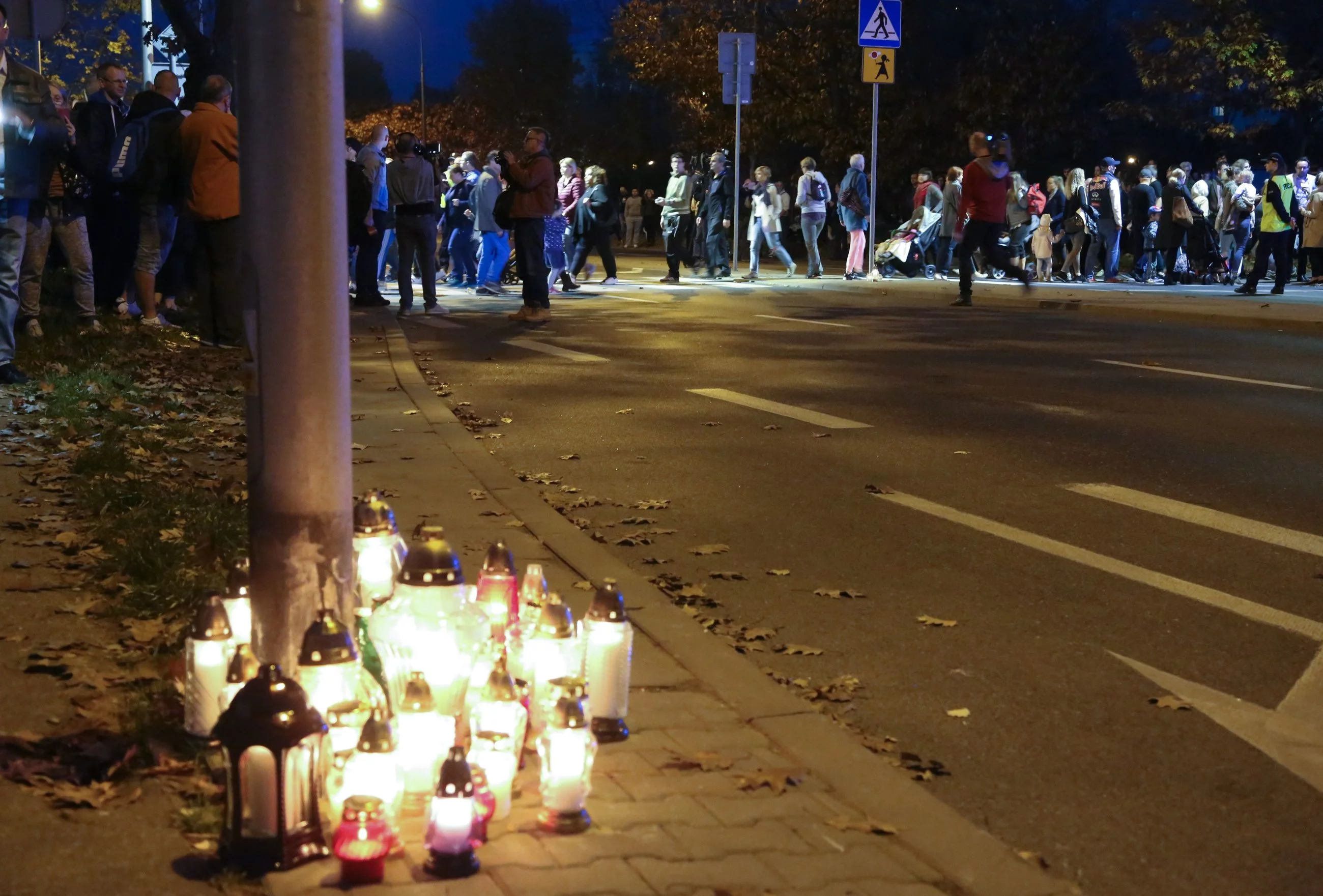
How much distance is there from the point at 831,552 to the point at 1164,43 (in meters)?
39.6

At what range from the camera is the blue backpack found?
41.9ft

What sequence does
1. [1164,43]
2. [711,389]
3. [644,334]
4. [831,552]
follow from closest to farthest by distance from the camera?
[831,552] → [711,389] → [644,334] → [1164,43]

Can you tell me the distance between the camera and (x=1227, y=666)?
508 centimetres

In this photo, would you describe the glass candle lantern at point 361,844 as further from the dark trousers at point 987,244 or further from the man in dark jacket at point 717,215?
the man in dark jacket at point 717,215

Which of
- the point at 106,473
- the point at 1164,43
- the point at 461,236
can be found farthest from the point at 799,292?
the point at 1164,43

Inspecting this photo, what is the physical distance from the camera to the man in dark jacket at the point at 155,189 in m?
12.8

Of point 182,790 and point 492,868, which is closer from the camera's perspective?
point 492,868

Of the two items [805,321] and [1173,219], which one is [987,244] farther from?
[1173,219]

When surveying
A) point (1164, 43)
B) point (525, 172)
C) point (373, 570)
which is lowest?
point (373, 570)

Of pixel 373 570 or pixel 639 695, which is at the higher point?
pixel 373 570

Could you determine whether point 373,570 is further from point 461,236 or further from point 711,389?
Result: point 461,236

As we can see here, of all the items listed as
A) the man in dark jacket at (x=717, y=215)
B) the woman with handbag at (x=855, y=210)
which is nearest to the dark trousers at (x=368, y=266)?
the man in dark jacket at (x=717, y=215)

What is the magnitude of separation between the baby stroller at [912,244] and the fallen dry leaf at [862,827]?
920 inches

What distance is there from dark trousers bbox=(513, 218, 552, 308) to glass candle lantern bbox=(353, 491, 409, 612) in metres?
12.4
